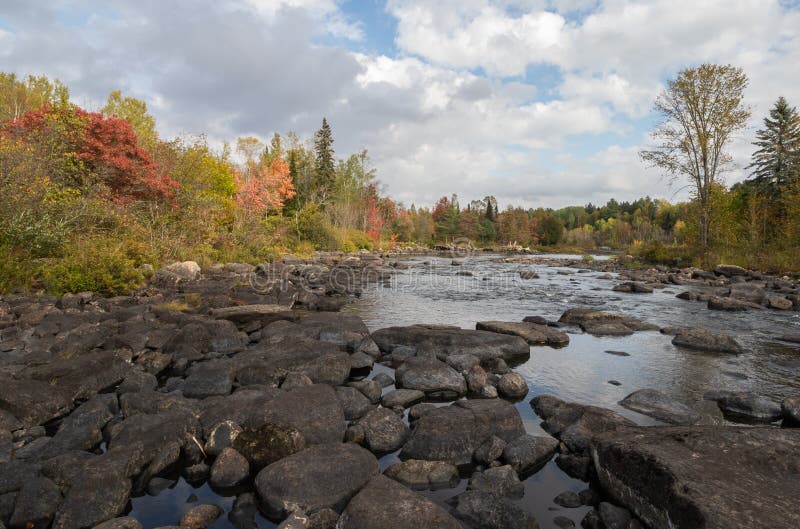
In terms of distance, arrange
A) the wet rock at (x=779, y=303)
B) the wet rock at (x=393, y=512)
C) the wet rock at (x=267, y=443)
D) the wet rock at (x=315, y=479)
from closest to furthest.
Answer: the wet rock at (x=393, y=512) → the wet rock at (x=315, y=479) → the wet rock at (x=267, y=443) → the wet rock at (x=779, y=303)

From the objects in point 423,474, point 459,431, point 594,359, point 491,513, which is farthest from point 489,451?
point 594,359

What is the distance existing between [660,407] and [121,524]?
553cm

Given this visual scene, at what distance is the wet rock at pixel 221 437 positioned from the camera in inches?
152

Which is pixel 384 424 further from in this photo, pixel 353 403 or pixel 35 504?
pixel 35 504

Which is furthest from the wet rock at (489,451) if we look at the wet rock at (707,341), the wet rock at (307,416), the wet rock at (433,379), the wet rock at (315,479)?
the wet rock at (707,341)

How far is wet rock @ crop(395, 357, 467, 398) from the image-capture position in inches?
220

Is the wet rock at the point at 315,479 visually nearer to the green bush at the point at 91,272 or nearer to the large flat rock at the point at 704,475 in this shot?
the large flat rock at the point at 704,475

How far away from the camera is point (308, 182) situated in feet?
156

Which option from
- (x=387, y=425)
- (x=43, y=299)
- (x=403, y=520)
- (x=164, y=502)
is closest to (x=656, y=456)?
(x=403, y=520)

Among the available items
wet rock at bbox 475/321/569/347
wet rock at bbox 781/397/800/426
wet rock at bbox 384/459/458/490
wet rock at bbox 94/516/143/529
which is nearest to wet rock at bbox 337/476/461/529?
wet rock at bbox 384/459/458/490

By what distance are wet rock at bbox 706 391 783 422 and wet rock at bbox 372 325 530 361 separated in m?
2.88

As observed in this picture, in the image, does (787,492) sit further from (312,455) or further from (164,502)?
(164,502)

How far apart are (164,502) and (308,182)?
46.8m

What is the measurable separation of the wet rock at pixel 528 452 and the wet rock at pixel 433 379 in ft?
5.23
